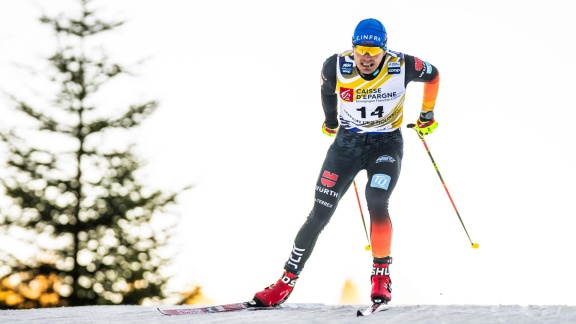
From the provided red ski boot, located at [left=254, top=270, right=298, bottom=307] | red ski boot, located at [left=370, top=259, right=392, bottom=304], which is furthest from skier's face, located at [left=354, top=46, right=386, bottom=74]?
red ski boot, located at [left=254, top=270, right=298, bottom=307]

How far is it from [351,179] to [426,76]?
96cm

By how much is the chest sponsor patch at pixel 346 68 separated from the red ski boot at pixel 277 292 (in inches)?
62.1

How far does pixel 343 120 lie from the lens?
5398 millimetres

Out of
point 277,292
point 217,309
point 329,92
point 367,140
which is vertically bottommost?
point 217,309

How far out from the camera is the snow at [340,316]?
415 centimetres

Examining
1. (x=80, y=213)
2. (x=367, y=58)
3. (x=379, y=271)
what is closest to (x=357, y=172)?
(x=379, y=271)

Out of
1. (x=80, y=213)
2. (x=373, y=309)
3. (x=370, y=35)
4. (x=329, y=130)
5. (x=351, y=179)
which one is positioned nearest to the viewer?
(x=373, y=309)

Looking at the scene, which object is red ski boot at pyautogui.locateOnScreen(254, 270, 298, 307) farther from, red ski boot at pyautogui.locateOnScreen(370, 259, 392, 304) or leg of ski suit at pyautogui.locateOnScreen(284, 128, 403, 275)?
red ski boot at pyautogui.locateOnScreen(370, 259, 392, 304)

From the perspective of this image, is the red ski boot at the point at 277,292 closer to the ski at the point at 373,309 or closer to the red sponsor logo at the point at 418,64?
the ski at the point at 373,309

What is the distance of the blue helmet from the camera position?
16.4 ft

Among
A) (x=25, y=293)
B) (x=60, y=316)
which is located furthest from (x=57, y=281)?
(x=60, y=316)

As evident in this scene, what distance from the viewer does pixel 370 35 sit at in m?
5.01

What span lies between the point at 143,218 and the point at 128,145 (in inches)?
57.5

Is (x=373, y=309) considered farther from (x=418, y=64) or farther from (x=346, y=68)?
(x=418, y=64)
